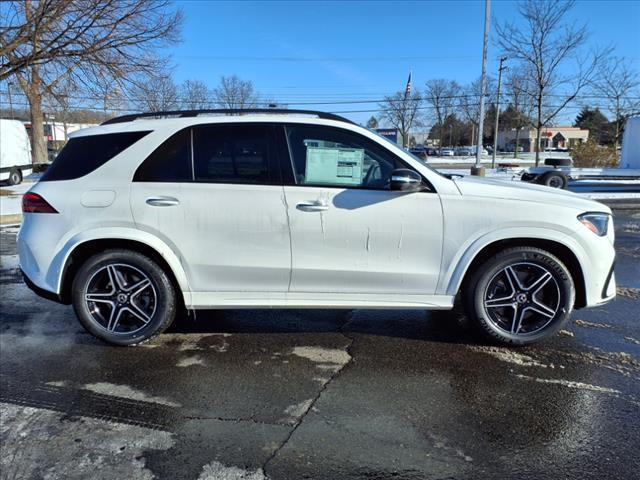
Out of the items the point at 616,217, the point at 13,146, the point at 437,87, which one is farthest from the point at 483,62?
the point at 437,87

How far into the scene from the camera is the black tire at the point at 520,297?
3740 millimetres

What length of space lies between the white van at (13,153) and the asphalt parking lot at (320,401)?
17475mm

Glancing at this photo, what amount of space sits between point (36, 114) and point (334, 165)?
2176cm

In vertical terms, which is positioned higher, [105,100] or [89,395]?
[105,100]

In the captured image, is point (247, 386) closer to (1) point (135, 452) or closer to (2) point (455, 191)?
(1) point (135, 452)

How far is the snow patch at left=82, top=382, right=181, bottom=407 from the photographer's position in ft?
10.4

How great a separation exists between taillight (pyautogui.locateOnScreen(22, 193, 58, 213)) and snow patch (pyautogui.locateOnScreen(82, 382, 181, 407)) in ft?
4.56

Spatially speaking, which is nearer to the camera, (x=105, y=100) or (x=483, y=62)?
(x=105, y=100)

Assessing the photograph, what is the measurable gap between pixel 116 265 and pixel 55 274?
47cm

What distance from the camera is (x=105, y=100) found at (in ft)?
50.9

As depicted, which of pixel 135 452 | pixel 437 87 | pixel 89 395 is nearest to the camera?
pixel 135 452

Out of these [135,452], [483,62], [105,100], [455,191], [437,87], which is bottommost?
[135,452]

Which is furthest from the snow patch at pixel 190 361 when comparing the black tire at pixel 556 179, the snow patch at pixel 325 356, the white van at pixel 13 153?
the white van at pixel 13 153

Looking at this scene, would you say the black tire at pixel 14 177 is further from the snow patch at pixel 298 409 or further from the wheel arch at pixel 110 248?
the snow patch at pixel 298 409
